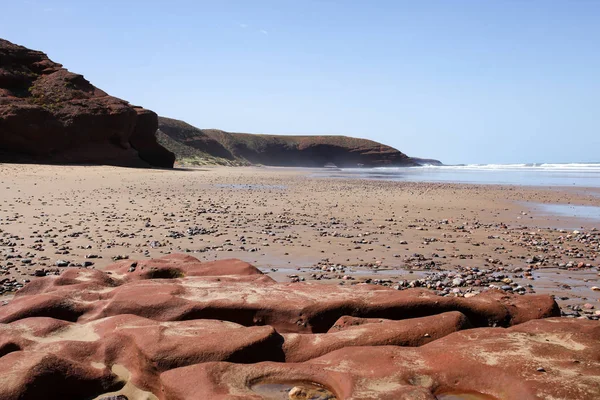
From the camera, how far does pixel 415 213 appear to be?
1563 centimetres

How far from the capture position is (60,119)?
36062 mm

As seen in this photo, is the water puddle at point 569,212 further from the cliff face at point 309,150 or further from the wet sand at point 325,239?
the cliff face at point 309,150

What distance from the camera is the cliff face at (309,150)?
11394 centimetres

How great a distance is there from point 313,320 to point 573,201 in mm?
19263

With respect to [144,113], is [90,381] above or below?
below

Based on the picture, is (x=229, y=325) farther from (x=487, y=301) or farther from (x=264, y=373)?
(x=487, y=301)

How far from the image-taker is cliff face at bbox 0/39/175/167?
34406mm

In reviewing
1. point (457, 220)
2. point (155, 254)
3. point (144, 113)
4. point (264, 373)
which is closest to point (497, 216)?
point (457, 220)

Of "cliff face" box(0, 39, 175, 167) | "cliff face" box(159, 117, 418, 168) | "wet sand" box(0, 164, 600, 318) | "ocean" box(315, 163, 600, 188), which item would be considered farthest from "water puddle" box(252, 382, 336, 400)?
"cliff face" box(159, 117, 418, 168)

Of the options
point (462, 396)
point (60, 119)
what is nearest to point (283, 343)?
point (462, 396)

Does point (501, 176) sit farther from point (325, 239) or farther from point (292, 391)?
point (292, 391)

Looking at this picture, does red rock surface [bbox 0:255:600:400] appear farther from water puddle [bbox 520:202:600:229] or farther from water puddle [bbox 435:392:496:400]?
water puddle [bbox 520:202:600:229]

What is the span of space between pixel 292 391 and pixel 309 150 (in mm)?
119402

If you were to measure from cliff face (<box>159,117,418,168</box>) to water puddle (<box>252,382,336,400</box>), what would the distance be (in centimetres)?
10712
